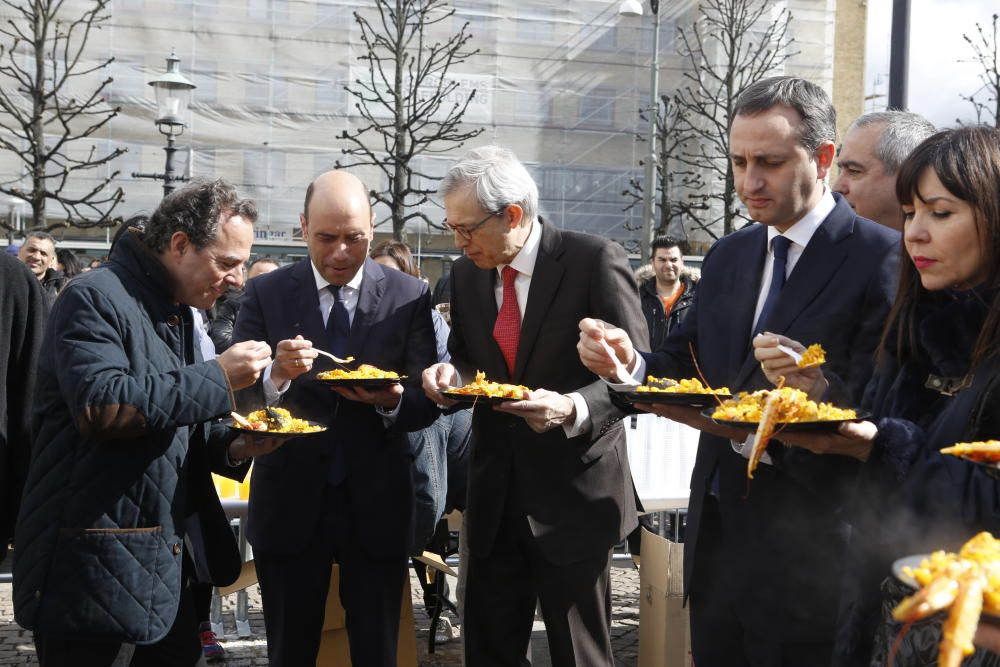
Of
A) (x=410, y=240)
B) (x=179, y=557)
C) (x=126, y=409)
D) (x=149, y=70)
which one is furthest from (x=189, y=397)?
(x=410, y=240)

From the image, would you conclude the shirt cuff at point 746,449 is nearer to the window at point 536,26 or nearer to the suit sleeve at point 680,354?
the suit sleeve at point 680,354

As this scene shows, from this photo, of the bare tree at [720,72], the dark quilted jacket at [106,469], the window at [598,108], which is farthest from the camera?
the window at [598,108]

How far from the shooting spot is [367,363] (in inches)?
164

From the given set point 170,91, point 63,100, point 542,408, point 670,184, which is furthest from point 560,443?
point 670,184

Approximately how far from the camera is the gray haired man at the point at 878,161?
4.17 metres

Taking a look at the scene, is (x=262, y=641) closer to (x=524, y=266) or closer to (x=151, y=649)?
(x=151, y=649)

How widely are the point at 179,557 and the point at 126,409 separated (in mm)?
570

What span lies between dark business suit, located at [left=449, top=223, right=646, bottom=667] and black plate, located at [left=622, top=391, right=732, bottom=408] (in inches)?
30.3

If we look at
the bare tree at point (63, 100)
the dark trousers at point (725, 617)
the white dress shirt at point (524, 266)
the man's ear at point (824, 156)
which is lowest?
the dark trousers at point (725, 617)

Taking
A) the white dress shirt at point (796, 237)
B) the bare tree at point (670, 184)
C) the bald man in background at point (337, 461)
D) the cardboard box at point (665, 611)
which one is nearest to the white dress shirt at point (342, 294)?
the bald man in background at point (337, 461)

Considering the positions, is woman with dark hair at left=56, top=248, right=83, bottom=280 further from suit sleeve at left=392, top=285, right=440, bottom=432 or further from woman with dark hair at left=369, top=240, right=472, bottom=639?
suit sleeve at left=392, top=285, right=440, bottom=432

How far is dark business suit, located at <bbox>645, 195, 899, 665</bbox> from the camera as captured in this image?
3053 millimetres

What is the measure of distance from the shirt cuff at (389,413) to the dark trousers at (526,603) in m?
0.55

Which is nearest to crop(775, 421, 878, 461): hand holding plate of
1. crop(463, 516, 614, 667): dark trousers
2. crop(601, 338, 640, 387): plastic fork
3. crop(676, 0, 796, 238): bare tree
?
crop(601, 338, 640, 387): plastic fork
